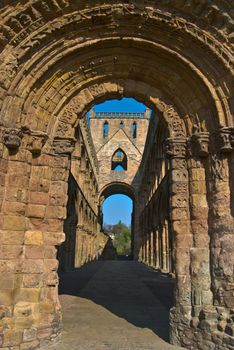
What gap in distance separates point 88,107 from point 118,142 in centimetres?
3288

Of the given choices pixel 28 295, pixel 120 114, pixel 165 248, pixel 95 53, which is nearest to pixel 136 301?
pixel 28 295

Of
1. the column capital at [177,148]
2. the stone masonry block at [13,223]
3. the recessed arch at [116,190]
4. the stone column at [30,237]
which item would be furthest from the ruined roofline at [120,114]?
the stone masonry block at [13,223]

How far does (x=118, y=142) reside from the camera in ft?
129

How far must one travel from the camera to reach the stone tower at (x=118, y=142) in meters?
37.6

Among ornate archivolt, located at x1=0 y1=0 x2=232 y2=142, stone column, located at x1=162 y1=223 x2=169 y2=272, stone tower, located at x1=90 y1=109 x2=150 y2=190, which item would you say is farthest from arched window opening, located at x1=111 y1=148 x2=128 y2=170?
ornate archivolt, located at x1=0 y1=0 x2=232 y2=142

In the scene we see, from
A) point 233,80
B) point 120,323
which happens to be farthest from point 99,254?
point 233,80

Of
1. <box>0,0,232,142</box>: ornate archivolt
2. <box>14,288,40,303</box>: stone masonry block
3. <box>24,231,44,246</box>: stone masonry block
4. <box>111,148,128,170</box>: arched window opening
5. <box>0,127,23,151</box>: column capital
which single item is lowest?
<box>14,288,40,303</box>: stone masonry block

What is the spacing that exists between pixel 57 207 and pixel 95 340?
90.3 inches

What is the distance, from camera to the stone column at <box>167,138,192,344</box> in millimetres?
5422

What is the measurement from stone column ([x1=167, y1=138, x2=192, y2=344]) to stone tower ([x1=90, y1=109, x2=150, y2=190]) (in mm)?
31132

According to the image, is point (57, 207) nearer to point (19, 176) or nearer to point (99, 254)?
point (19, 176)

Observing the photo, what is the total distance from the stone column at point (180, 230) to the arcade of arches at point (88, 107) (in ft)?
0.06

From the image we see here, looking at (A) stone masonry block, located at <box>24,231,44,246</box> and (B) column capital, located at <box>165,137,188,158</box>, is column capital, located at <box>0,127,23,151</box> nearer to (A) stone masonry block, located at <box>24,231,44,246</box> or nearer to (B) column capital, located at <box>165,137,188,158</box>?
(A) stone masonry block, located at <box>24,231,44,246</box>

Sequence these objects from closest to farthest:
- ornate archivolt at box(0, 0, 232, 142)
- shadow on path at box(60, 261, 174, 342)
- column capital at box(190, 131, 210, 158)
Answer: ornate archivolt at box(0, 0, 232, 142) < column capital at box(190, 131, 210, 158) < shadow on path at box(60, 261, 174, 342)
